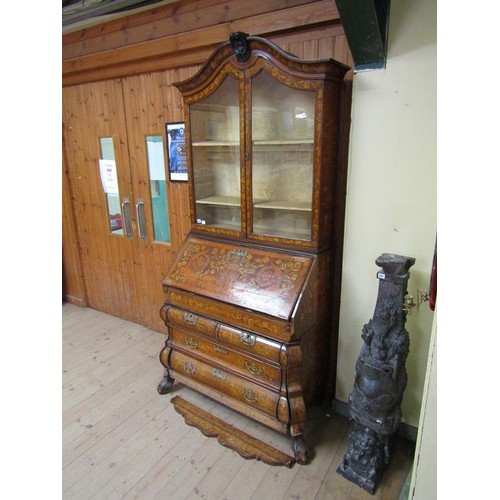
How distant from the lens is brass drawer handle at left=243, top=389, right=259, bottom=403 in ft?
5.77

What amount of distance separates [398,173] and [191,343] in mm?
1479

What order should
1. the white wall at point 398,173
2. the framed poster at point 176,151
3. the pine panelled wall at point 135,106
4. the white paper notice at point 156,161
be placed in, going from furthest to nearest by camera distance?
the white paper notice at point 156,161 → the framed poster at point 176,151 → the pine panelled wall at point 135,106 → the white wall at point 398,173

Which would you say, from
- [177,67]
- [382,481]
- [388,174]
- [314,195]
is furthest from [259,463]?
[177,67]

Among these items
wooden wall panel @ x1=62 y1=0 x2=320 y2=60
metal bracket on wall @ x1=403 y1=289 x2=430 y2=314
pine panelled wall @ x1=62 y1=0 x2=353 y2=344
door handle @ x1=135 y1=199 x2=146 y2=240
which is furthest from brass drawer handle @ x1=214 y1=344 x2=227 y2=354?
wooden wall panel @ x1=62 y1=0 x2=320 y2=60

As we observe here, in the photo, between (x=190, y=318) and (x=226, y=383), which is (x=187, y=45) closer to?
(x=190, y=318)

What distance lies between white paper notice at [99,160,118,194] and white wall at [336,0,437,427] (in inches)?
80.4

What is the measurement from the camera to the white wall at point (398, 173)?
1436 mm

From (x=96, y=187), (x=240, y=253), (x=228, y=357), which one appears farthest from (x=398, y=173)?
(x=96, y=187)

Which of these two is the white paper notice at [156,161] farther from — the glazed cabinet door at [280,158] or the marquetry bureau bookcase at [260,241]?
the glazed cabinet door at [280,158]

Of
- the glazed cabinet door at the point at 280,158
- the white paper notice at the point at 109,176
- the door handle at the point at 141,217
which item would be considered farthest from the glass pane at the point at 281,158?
the white paper notice at the point at 109,176

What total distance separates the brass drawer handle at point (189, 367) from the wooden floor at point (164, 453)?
0.82 feet

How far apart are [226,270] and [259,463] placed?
1.01m

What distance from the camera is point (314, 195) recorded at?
5.39ft

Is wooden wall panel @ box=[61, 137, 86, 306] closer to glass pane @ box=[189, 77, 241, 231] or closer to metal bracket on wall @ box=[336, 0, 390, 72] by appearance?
glass pane @ box=[189, 77, 241, 231]
